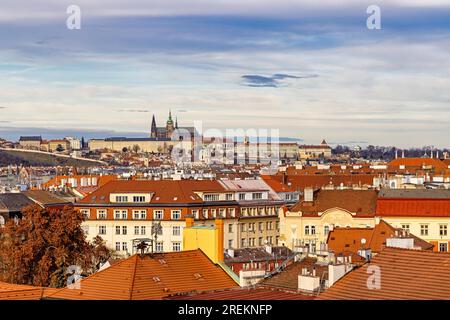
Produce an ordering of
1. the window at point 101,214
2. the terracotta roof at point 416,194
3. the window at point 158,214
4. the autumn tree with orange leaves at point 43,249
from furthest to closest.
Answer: the window at point 101,214, the window at point 158,214, the terracotta roof at point 416,194, the autumn tree with orange leaves at point 43,249

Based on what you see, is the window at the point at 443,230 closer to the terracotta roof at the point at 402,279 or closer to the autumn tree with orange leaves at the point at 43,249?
the autumn tree with orange leaves at the point at 43,249

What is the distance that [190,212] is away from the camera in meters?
63.7

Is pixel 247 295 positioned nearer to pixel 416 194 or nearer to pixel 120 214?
pixel 416 194

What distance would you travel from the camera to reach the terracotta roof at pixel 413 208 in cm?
5838

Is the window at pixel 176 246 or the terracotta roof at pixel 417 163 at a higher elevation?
the terracotta roof at pixel 417 163

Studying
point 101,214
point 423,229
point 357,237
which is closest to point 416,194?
point 423,229

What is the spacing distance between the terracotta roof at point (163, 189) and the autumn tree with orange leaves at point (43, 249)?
1455 centimetres

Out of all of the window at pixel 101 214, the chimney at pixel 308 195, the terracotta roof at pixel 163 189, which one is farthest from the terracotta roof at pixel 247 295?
the window at pixel 101 214

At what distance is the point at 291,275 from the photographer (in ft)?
84.8

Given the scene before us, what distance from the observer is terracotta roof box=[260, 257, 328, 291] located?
79.2 feet

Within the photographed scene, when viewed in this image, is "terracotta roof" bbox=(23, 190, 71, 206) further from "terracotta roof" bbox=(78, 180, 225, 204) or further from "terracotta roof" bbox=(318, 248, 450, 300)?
"terracotta roof" bbox=(318, 248, 450, 300)

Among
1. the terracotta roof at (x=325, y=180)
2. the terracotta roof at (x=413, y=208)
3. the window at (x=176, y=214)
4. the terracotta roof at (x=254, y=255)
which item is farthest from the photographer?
the terracotta roof at (x=325, y=180)
